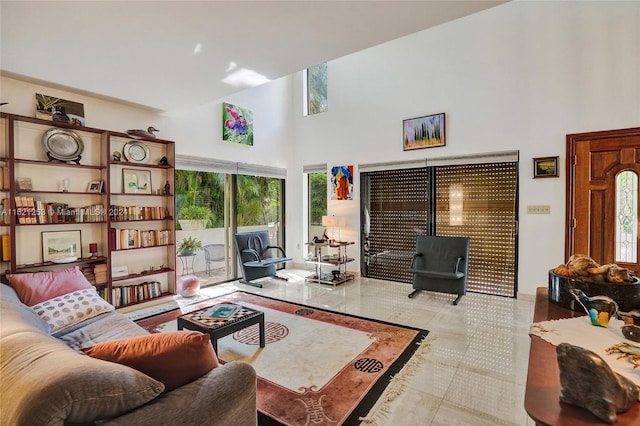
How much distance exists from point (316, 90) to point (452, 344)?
5.46 meters

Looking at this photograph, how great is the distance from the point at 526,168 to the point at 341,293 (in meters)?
3.21

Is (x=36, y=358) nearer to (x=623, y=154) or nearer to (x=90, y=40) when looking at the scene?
(x=90, y=40)

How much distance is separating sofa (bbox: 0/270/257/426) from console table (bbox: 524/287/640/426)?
1098 mm

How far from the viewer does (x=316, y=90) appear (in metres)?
6.55

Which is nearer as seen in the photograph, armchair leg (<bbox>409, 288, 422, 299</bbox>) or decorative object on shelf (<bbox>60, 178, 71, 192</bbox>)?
decorative object on shelf (<bbox>60, 178, 71, 192</bbox>)

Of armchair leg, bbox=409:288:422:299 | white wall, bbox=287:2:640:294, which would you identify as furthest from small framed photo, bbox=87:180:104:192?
armchair leg, bbox=409:288:422:299

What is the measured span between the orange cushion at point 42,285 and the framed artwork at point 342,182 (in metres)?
4.13

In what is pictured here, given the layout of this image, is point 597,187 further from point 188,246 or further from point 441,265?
point 188,246

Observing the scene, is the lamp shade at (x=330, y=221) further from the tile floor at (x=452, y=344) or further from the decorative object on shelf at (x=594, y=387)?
the decorative object on shelf at (x=594, y=387)

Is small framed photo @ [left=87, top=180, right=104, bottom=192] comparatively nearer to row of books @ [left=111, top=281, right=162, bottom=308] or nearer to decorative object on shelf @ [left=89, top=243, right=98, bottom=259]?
decorative object on shelf @ [left=89, top=243, right=98, bottom=259]

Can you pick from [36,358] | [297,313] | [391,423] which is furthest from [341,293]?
[36,358]

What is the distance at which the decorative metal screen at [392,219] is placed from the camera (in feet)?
17.2

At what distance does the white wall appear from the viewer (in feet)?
12.3

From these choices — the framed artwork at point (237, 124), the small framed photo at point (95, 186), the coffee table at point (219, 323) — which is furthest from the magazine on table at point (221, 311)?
the framed artwork at point (237, 124)
